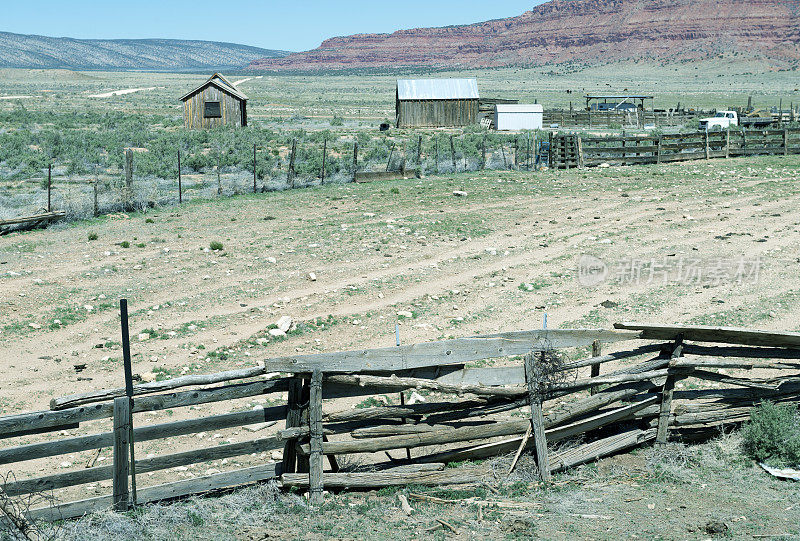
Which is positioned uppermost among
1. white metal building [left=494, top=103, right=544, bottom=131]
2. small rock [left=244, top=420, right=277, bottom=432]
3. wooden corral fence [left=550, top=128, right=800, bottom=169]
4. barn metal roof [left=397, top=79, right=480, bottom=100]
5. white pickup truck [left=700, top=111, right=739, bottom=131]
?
barn metal roof [left=397, top=79, right=480, bottom=100]

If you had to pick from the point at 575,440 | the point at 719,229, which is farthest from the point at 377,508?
the point at 719,229

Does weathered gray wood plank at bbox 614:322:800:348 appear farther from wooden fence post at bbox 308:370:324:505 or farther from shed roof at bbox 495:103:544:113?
shed roof at bbox 495:103:544:113

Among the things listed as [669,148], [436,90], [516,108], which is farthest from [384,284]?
[436,90]

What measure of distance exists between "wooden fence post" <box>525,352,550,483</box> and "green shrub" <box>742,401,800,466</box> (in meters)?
2.04

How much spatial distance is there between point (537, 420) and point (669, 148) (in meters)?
26.3

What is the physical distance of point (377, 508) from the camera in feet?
23.1

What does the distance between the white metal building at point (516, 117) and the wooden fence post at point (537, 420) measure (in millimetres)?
44891

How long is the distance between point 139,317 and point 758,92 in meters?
109

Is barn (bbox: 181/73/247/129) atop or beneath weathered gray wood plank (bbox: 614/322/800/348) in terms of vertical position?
atop

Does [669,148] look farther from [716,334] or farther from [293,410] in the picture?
[293,410]

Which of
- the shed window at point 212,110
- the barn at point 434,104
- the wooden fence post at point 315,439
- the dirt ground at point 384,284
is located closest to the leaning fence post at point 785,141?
the dirt ground at point 384,284

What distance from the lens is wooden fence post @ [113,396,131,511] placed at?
645 cm

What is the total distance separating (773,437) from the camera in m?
7.84

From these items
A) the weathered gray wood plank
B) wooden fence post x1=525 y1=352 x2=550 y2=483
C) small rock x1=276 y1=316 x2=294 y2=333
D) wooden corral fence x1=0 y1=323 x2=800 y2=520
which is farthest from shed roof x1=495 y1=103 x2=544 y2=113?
wooden fence post x1=525 y1=352 x2=550 y2=483
